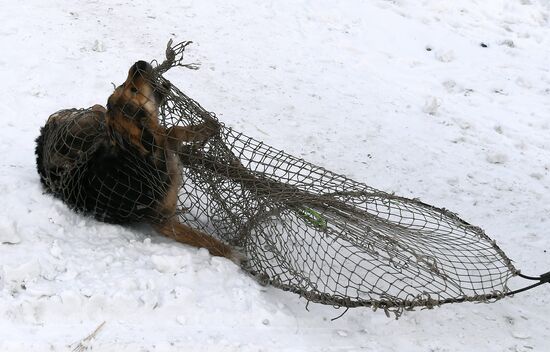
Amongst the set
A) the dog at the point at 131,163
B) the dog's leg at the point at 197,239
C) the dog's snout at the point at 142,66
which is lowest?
the dog's leg at the point at 197,239

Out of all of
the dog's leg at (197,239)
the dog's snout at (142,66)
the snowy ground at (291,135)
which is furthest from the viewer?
the dog's leg at (197,239)

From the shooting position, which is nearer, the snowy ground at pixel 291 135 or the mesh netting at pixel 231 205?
the snowy ground at pixel 291 135

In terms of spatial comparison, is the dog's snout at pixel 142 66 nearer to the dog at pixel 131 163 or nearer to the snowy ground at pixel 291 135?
the dog at pixel 131 163

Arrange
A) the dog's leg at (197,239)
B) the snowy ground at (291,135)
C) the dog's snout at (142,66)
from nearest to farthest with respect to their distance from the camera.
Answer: the snowy ground at (291,135) < the dog's snout at (142,66) < the dog's leg at (197,239)

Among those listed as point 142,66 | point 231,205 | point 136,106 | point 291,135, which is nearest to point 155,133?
point 136,106

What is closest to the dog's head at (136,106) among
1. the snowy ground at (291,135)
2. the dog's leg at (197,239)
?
the dog's leg at (197,239)

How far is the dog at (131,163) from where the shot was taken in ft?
11.8

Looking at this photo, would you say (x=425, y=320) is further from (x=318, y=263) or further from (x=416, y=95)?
(x=416, y=95)

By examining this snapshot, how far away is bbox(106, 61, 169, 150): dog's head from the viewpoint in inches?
141

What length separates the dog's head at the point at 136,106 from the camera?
141 inches

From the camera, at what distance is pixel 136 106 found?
3594 mm

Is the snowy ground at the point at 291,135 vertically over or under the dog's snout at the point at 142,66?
under

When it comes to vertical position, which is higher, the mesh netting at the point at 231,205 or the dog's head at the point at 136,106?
the dog's head at the point at 136,106

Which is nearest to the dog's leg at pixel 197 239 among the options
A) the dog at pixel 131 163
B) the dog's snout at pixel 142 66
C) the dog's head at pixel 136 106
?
the dog at pixel 131 163
